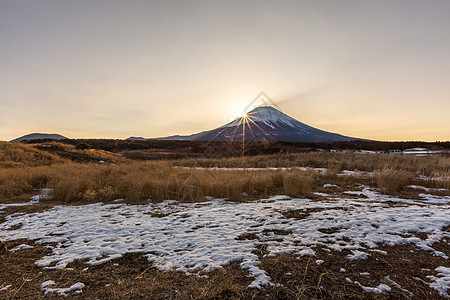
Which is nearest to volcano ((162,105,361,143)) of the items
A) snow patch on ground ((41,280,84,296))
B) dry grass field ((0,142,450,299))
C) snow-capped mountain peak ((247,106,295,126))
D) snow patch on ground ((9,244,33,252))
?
snow-capped mountain peak ((247,106,295,126))

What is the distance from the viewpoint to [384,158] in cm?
1630

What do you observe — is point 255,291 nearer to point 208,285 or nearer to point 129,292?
point 208,285

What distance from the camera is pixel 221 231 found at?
13.5ft

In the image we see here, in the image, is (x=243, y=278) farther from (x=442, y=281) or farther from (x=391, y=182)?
(x=391, y=182)

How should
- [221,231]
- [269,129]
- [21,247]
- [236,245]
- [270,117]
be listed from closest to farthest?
[236,245] → [21,247] → [221,231] → [269,129] → [270,117]

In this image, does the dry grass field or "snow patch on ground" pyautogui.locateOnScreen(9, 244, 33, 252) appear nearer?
the dry grass field

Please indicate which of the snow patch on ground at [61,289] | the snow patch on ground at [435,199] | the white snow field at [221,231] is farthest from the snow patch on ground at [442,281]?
the snow patch on ground at [435,199]

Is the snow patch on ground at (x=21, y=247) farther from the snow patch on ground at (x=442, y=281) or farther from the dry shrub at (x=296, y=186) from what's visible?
the dry shrub at (x=296, y=186)

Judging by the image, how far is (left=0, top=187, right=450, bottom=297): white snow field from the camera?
3.13 meters

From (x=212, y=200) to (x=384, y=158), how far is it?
1542cm

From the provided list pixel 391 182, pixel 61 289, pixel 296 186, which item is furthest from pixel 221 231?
pixel 391 182

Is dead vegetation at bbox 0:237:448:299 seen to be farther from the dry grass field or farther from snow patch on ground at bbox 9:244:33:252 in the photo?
snow patch on ground at bbox 9:244:33:252

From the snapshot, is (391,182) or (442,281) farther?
(391,182)

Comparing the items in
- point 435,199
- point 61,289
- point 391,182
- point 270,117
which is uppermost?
point 270,117
